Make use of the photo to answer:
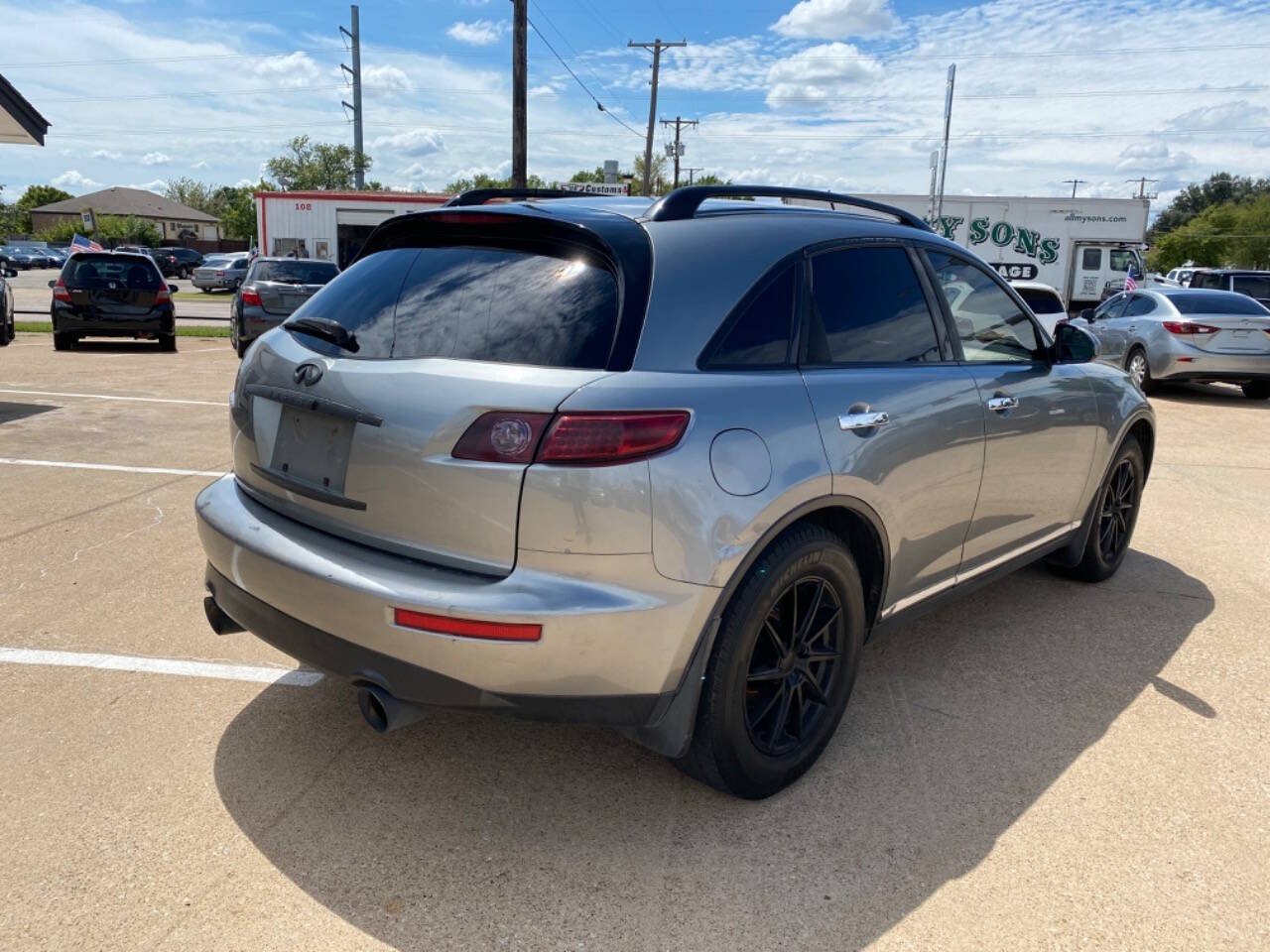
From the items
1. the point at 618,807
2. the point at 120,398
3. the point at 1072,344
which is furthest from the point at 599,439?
the point at 120,398

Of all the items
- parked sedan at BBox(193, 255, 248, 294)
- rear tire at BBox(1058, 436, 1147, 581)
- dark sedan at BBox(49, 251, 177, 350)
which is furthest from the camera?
parked sedan at BBox(193, 255, 248, 294)

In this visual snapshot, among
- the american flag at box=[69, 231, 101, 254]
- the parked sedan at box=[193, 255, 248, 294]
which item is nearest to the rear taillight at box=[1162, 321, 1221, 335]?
the american flag at box=[69, 231, 101, 254]

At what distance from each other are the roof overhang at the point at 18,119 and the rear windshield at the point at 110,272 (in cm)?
178

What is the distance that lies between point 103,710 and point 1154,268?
101257 mm

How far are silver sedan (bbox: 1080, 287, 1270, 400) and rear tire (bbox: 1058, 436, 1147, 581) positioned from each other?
8.26m

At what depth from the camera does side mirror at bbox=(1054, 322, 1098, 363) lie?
4.27m

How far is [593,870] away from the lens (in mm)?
2596

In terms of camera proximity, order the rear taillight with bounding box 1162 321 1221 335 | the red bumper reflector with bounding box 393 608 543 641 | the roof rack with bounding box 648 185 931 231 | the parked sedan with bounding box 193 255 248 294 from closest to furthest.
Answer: the red bumper reflector with bounding box 393 608 543 641 < the roof rack with bounding box 648 185 931 231 < the rear taillight with bounding box 1162 321 1221 335 < the parked sedan with bounding box 193 255 248 294

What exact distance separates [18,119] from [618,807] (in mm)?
14489

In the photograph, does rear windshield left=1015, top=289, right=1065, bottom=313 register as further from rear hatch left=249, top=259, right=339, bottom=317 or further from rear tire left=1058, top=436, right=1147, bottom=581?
rear hatch left=249, top=259, right=339, bottom=317

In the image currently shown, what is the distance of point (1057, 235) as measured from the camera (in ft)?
95.7

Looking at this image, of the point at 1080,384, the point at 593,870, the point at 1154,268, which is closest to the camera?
the point at 593,870

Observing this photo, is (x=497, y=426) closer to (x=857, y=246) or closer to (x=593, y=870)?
(x=593, y=870)

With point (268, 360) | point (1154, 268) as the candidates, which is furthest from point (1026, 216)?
point (1154, 268)
